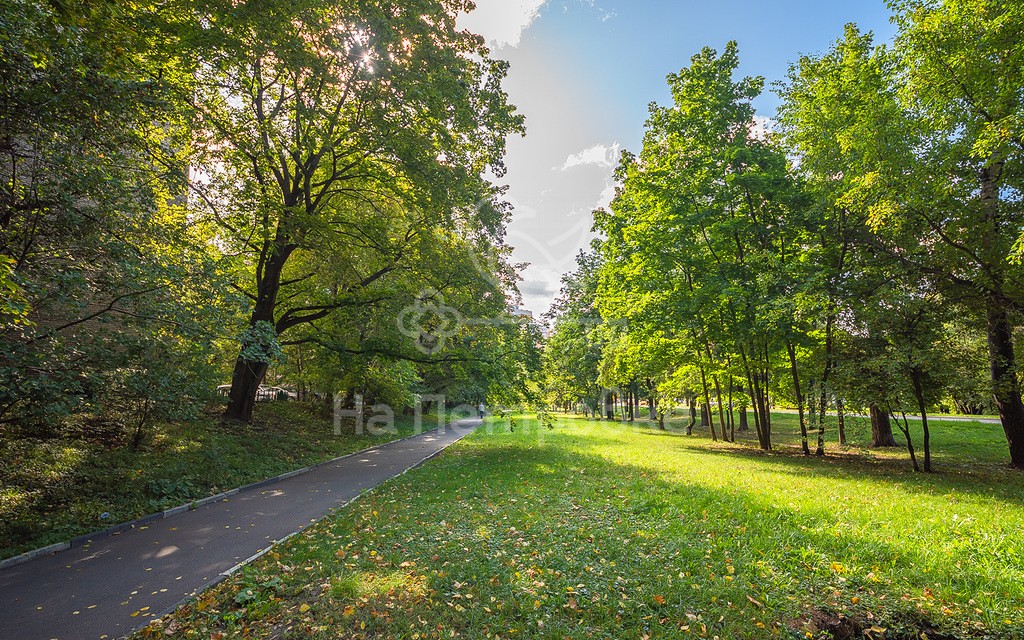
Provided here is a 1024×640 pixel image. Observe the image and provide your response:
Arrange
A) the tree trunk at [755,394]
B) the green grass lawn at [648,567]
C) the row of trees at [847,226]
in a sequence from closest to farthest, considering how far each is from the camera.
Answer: the green grass lawn at [648,567] < the row of trees at [847,226] < the tree trunk at [755,394]

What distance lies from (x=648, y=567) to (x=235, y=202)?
39.0 ft

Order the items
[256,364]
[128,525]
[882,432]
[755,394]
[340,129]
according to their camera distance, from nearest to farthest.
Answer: [128,525]
[340,129]
[256,364]
[882,432]
[755,394]

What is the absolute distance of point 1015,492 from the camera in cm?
817

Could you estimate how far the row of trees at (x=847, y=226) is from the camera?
9586 millimetres

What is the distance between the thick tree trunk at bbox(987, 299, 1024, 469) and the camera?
34.2 ft

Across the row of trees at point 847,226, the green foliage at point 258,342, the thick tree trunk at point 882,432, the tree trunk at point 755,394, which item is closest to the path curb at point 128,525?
the green foliage at point 258,342

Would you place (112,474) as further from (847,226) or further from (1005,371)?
(1005,371)

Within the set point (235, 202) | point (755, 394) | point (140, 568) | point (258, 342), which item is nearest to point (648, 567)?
point (140, 568)

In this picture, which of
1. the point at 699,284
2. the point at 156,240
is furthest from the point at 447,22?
the point at 699,284

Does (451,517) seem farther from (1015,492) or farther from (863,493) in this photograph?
(1015,492)

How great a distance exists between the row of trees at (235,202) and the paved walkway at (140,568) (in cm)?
194

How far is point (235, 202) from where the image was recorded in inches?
423

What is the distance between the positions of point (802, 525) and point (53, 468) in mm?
12423

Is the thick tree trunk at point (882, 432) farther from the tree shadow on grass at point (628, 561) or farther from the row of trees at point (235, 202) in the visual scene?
the row of trees at point (235, 202)
